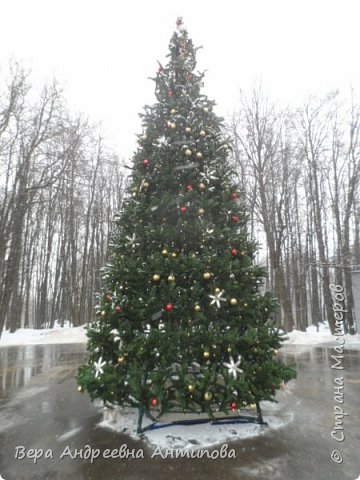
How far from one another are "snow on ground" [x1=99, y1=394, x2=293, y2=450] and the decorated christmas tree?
25 centimetres

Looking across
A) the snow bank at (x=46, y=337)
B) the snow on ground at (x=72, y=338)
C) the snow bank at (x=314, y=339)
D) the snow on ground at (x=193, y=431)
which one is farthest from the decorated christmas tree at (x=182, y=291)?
the snow bank at (x=46, y=337)

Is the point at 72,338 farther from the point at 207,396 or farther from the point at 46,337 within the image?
the point at 207,396

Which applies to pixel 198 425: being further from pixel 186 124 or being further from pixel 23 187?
pixel 23 187

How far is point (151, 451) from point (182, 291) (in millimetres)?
1709

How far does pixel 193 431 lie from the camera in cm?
363

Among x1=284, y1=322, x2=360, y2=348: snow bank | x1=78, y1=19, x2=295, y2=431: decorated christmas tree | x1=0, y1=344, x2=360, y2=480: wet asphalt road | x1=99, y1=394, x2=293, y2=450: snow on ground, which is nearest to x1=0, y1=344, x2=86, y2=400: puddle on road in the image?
x1=0, y1=344, x2=360, y2=480: wet asphalt road

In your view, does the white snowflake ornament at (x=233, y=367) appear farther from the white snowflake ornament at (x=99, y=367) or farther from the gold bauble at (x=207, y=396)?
the white snowflake ornament at (x=99, y=367)

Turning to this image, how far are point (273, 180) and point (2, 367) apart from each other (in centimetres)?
1502

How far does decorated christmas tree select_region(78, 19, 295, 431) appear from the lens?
341 centimetres

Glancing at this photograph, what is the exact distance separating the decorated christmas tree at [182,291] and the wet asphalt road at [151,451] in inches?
18.0

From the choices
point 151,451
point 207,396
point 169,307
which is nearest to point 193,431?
point 151,451

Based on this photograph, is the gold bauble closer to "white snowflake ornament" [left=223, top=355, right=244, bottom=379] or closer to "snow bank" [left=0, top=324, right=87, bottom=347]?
"white snowflake ornament" [left=223, top=355, right=244, bottom=379]

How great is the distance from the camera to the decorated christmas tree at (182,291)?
3.41 meters

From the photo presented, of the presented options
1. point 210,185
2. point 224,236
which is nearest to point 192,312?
point 224,236
